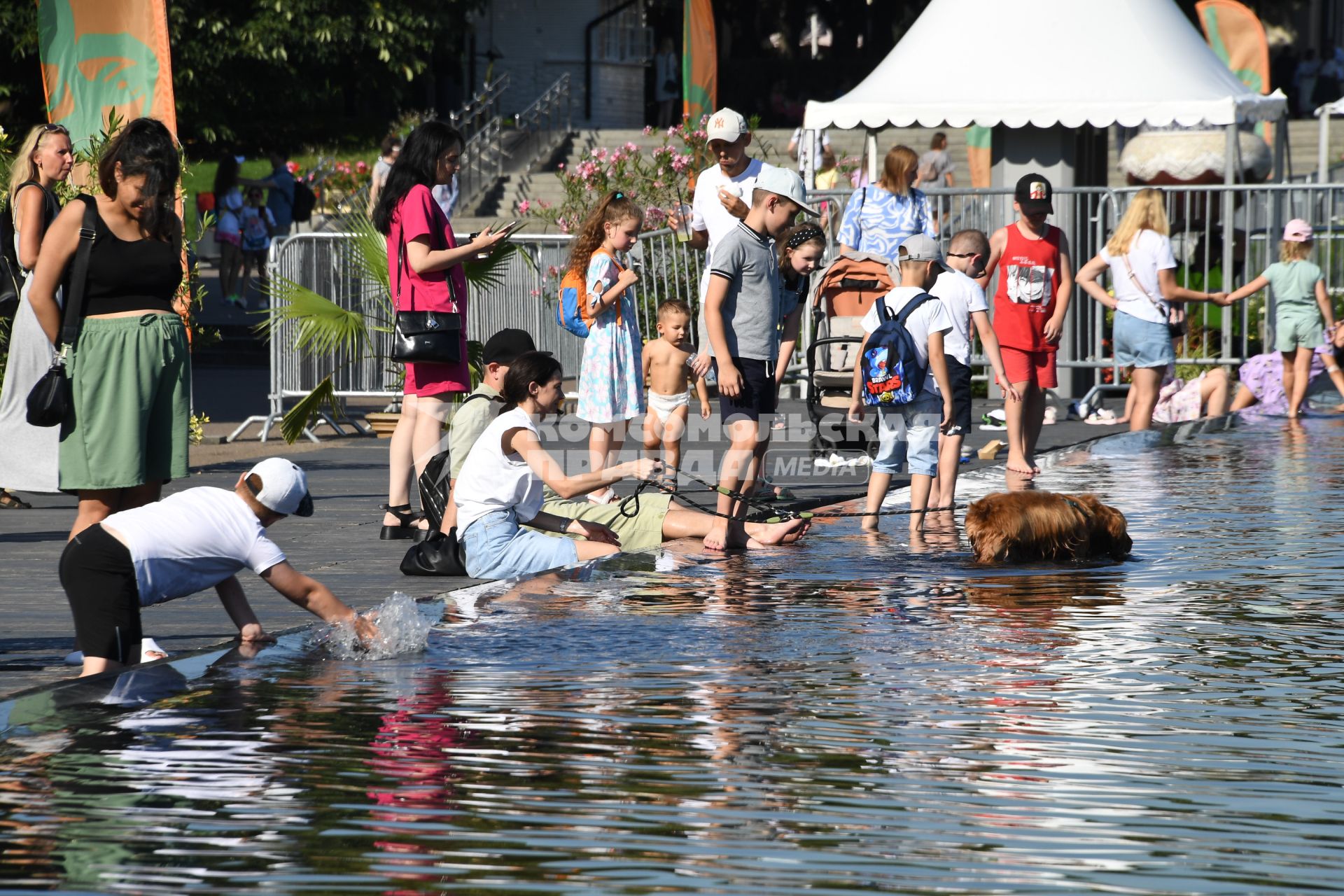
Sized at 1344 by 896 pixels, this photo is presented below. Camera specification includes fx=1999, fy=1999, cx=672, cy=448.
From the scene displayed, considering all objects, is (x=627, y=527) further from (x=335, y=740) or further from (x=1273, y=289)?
(x=1273, y=289)

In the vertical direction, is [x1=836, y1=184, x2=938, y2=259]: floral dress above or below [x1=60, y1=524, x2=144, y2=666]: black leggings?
above

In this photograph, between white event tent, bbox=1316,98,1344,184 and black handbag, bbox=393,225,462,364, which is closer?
black handbag, bbox=393,225,462,364

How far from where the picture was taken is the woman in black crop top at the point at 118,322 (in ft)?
22.9

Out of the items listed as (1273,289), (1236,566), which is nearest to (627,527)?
(1236,566)

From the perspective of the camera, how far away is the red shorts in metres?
11.7

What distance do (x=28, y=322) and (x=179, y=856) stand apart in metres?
4.13

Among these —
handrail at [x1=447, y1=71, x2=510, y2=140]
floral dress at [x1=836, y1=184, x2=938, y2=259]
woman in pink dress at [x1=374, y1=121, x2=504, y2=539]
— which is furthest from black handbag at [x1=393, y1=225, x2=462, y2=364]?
handrail at [x1=447, y1=71, x2=510, y2=140]

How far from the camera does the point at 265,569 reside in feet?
20.0

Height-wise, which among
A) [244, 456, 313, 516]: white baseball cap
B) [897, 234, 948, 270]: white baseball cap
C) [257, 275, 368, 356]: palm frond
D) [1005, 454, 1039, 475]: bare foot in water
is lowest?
[1005, 454, 1039, 475]: bare foot in water

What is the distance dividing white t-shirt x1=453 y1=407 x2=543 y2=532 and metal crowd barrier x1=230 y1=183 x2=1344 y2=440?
6932mm

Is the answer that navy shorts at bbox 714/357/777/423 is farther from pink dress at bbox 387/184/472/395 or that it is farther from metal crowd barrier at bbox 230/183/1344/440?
metal crowd barrier at bbox 230/183/1344/440

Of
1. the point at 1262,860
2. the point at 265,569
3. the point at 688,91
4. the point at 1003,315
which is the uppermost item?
the point at 688,91

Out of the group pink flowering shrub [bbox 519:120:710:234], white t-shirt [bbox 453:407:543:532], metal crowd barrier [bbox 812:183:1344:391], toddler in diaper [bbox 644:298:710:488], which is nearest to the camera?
white t-shirt [bbox 453:407:543:532]

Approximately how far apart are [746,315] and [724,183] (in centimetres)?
186
